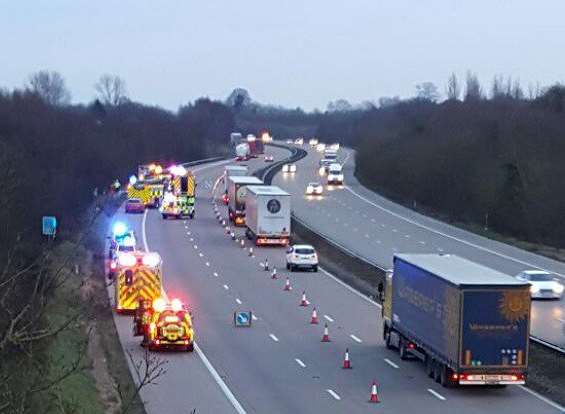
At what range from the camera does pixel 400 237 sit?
65.4 meters

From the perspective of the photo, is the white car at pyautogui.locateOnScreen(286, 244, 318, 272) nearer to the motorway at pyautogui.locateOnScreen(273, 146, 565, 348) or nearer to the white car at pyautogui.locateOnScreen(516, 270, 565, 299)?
the motorway at pyautogui.locateOnScreen(273, 146, 565, 348)

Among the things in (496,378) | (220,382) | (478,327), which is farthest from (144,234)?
(478,327)

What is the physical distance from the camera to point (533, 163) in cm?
8406

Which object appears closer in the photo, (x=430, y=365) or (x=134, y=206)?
(x=430, y=365)

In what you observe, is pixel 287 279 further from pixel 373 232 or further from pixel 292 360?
pixel 373 232

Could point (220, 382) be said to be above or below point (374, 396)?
below

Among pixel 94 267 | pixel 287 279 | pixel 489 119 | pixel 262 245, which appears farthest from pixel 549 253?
pixel 489 119

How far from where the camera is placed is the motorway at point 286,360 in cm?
2495

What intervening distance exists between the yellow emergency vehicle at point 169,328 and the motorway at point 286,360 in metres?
0.42

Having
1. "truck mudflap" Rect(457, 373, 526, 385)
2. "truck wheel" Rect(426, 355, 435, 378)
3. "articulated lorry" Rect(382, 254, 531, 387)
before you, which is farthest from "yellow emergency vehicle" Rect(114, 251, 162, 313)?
"truck mudflap" Rect(457, 373, 526, 385)

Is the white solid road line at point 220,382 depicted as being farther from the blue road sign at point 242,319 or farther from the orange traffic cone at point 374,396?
the blue road sign at point 242,319

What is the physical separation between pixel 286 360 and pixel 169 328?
9.92 ft

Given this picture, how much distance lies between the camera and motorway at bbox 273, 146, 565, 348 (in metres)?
41.2

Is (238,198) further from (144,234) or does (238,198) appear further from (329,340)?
(329,340)
